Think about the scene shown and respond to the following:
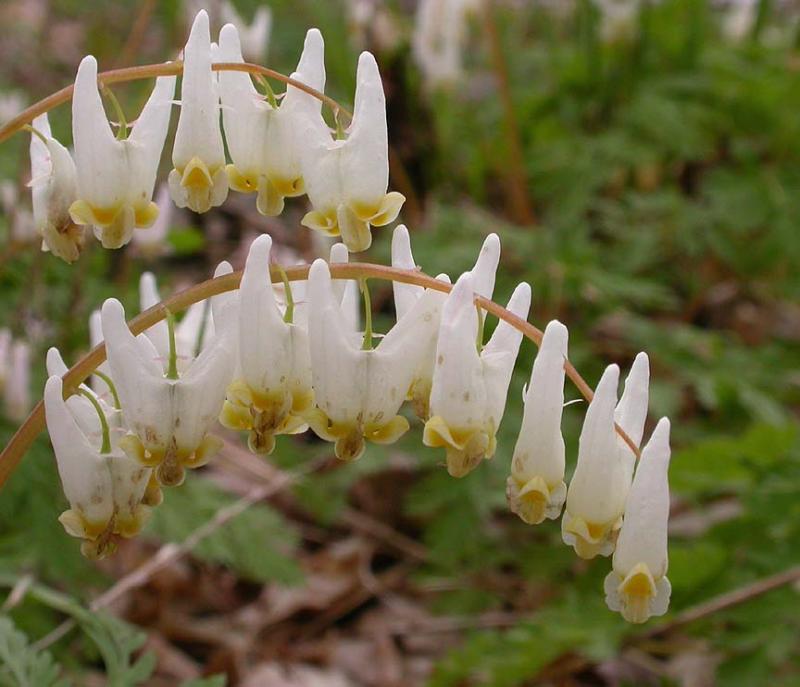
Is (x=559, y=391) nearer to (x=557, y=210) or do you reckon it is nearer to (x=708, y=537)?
(x=708, y=537)

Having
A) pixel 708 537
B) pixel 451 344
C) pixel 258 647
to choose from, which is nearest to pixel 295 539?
pixel 258 647

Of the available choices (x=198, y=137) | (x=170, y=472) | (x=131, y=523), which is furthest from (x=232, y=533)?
(x=198, y=137)

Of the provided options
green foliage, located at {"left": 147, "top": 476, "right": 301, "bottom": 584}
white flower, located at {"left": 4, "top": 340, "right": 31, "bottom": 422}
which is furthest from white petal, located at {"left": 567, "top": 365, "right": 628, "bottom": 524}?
white flower, located at {"left": 4, "top": 340, "right": 31, "bottom": 422}

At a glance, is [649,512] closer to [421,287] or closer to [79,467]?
[421,287]

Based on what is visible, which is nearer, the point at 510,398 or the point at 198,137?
the point at 198,137

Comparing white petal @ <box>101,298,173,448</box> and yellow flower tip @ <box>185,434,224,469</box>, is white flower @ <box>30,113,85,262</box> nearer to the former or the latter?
white petal @ <box>101,298,173,448</box>
